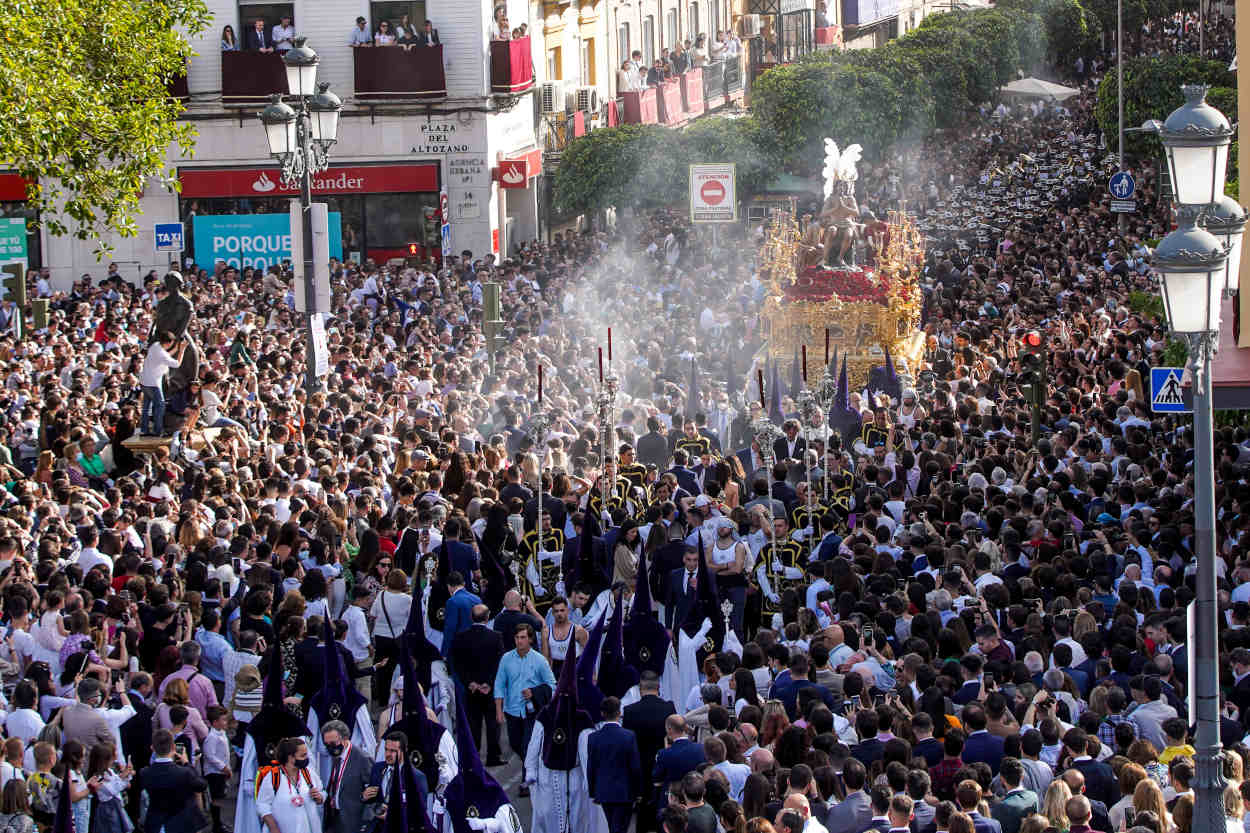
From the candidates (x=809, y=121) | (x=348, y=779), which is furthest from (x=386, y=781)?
(x=809, y=121)

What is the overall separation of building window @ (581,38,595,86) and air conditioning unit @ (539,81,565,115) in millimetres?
3420

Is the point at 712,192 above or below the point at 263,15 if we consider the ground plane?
below

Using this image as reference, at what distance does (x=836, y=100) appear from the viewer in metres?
47.7

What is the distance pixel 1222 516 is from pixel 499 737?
692 centimetres

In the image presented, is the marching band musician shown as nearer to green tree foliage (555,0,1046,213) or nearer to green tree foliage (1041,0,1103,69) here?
green tree foliage (555,0,1046,213)

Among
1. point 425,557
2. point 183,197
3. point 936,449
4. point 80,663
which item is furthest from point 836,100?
point 80,663

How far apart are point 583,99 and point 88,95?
2409cm

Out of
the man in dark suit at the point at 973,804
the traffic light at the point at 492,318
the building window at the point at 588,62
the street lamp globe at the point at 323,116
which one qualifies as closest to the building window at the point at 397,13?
the building window at the point at 588,62

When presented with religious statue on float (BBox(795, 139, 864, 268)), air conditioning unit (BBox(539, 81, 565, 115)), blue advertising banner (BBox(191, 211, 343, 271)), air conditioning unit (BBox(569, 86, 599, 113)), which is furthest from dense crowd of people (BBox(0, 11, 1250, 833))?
air conditioning unit (BBox(569, 86, 599, 113))

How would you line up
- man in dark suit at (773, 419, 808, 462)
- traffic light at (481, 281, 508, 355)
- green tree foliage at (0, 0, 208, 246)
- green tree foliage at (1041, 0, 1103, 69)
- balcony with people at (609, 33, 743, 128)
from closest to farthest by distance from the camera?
man in dark suit at (773, 419, 808, 462) → green tree foliage at (0, 0, 208, 246) → traffic light at (481, 281, 508, 355) → balcony with people at (609, 33, 743, 128) → green tree foliage at (1041, 0, 1103, 69)

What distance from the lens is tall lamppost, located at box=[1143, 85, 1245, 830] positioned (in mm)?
9906

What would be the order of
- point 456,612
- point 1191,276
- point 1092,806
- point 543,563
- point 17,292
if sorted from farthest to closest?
point 17,292 → point 543,563 → point 456,612 → point 1092,806 → point 1191,276

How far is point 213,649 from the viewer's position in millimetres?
14453

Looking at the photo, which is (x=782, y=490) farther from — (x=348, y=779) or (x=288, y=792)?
(x=288, y=792)
